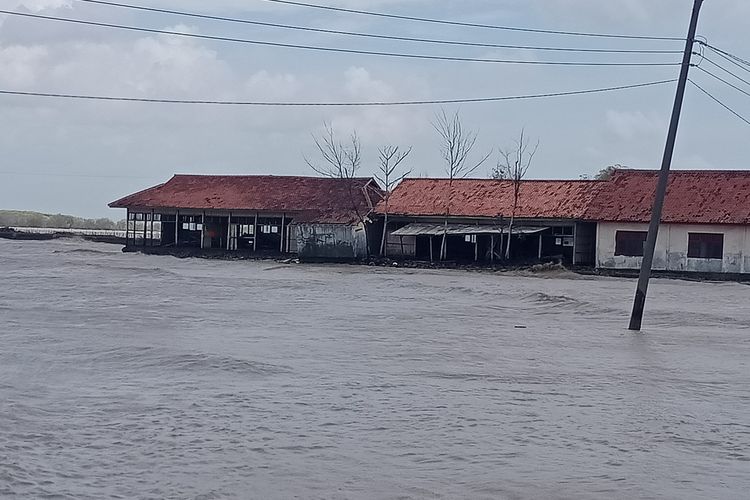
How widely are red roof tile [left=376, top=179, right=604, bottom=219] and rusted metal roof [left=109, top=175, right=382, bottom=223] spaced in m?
1.93

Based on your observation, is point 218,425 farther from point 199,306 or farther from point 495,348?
point 199,306

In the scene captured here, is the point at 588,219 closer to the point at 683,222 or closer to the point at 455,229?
the point at 683,222

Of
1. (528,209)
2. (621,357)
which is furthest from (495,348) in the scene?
(528,209)

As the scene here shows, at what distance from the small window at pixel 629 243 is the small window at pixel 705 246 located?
6.58 feet

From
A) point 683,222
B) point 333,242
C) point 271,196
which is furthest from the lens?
point 271,196

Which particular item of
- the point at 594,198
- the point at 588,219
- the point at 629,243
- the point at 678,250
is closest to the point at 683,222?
the point at 678,250

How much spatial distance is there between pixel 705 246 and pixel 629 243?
9.93 feet

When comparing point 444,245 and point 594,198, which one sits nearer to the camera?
point 594,198

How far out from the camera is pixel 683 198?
4316cm

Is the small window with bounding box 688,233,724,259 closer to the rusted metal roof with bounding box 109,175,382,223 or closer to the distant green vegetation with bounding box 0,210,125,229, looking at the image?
the rusted metal roof with bounding box 109,175,382,223

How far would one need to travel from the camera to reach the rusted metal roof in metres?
50.2

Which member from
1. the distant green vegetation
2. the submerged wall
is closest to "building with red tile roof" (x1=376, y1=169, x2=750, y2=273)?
the submerged wall

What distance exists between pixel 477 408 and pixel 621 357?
6.17 metres

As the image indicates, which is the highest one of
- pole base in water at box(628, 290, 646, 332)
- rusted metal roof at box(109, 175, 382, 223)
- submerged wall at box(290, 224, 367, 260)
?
rusted metal roof at box(109, 175, 382, 223)
